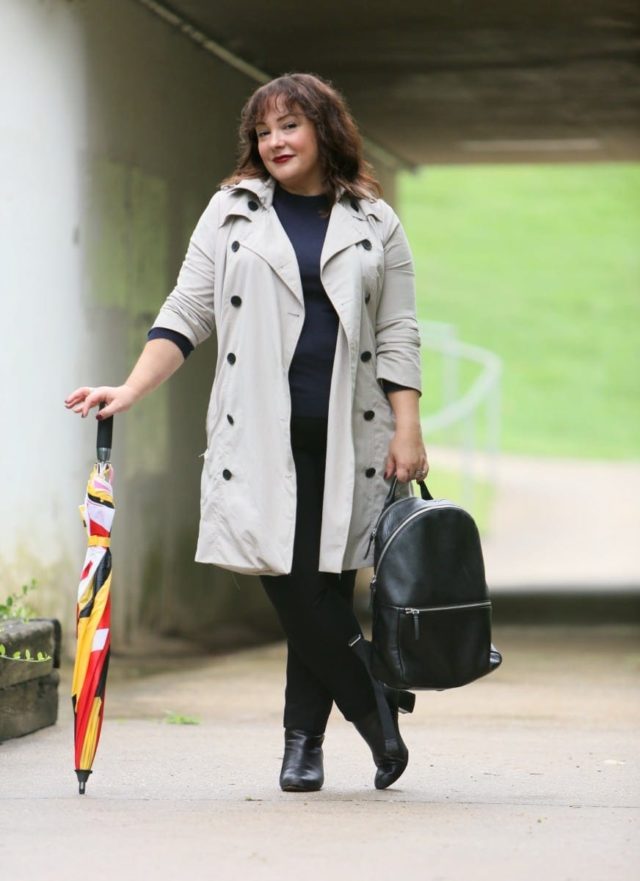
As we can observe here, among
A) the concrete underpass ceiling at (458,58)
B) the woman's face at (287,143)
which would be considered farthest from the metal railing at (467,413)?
the woman's face at (287,143)

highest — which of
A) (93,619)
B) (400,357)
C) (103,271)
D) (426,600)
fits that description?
(103,271)

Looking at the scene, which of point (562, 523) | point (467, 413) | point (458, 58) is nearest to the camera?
point (458, 58)

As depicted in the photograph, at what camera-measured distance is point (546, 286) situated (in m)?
40.4

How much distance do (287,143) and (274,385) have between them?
611 millimetres

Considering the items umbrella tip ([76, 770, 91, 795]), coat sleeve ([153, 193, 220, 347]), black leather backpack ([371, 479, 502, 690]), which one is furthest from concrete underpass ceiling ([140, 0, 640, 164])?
umbrella tip ([76, 770, 91, 795])

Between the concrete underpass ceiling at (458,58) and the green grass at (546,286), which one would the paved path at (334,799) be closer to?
the concrete underpass ceiling at (458,58)

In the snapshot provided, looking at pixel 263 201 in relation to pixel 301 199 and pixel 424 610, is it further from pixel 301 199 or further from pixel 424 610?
pixel 424 610

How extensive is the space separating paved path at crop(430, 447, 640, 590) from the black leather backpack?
11.8 m

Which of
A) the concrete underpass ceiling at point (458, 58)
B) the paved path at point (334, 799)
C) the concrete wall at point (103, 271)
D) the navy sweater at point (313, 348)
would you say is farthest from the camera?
the concrete underpass ceiling at point (458, 58)

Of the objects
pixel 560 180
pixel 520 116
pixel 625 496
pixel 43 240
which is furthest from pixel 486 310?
pixel 43 240

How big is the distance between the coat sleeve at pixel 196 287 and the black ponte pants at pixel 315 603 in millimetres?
397

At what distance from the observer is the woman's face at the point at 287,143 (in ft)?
14.2

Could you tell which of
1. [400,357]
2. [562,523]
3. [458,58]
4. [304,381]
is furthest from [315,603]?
[562,523]

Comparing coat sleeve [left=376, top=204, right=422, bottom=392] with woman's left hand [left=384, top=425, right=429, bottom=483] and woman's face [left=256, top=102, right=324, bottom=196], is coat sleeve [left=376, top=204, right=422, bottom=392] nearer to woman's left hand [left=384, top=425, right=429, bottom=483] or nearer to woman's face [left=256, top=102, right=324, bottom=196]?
woman's left hand [left=384, top=425, right=429, bottom=483]
